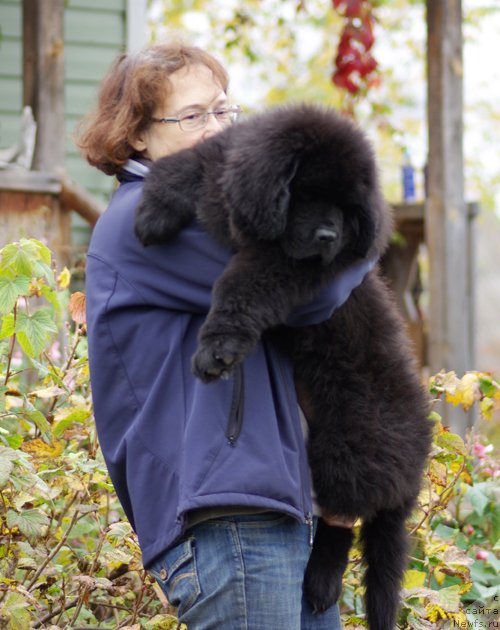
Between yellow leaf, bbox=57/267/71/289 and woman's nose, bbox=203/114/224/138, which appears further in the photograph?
yellow leaf, bbox=57/267/71/289

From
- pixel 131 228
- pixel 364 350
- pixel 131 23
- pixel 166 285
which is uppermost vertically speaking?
pixel 131 23

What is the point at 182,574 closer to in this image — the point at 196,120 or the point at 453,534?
the point at 196,120

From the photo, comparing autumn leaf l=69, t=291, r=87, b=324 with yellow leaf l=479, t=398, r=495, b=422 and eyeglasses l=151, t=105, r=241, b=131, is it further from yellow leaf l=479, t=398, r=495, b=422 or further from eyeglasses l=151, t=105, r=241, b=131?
yellow leaf l=479, t=398, r=495, b=422

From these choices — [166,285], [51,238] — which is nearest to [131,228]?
[166,285]

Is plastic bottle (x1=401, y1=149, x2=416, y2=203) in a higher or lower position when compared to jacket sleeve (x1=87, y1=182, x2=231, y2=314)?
higher

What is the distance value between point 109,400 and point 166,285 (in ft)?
1.06

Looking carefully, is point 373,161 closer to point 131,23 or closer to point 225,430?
point 225,430

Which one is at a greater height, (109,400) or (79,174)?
(79,174)

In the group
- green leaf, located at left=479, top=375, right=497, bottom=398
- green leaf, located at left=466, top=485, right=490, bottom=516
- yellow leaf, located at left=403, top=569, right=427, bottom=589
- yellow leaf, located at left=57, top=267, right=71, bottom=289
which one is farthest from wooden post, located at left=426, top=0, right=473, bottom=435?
yellow leaf, located at left=57, top=267, right=71, bottom=289

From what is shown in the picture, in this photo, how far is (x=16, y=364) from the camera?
3820 millimetres

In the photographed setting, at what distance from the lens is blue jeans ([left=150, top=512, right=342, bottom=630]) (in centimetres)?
213

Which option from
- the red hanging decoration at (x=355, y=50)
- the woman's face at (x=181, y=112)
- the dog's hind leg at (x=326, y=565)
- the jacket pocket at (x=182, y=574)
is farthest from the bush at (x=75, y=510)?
the red hanging decoration at (x=355, y=50)

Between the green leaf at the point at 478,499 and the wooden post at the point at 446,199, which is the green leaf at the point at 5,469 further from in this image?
the wooden post at the point at 446,199

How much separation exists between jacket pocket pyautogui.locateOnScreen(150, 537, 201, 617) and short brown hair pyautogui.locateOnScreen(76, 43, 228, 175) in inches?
43.2
